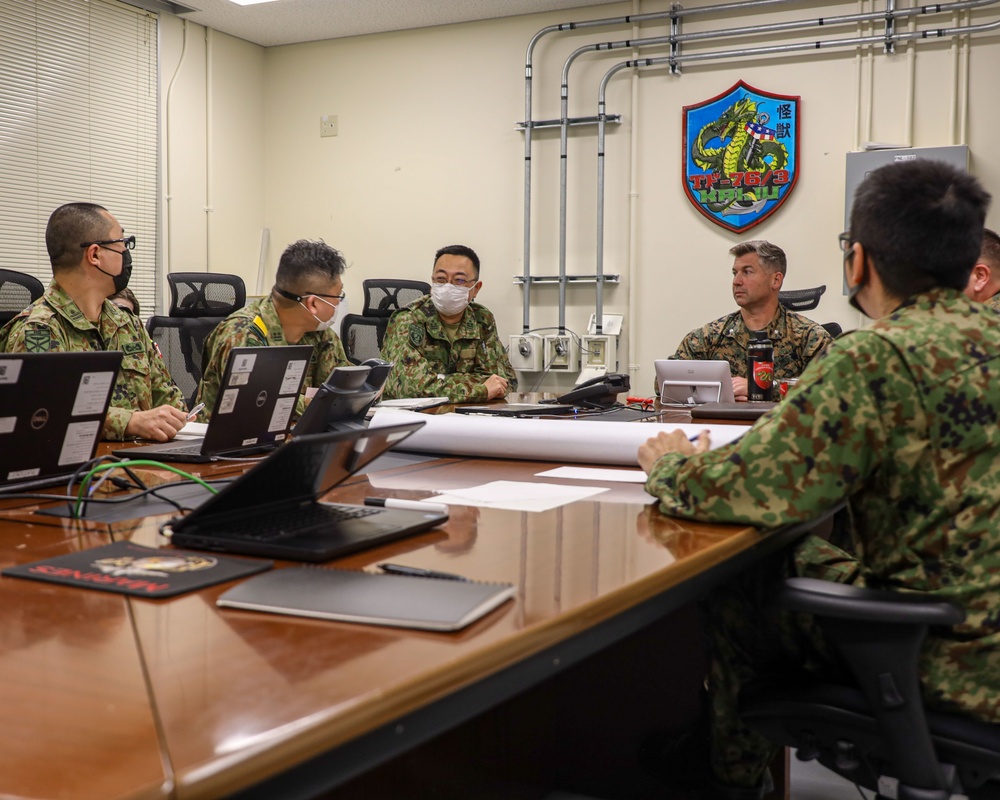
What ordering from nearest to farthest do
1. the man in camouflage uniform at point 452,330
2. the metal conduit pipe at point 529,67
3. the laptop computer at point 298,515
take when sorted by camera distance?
the laptop computer at point 298,515, the man in camouflage uniform at point 452,330, the metal conduit pipe at point 529,67

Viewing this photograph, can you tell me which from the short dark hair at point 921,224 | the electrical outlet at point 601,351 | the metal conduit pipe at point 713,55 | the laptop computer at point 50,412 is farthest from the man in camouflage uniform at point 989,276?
the laptop computer at point 50,412

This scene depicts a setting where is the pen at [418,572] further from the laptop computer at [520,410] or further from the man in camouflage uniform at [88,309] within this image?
the man in camouflage uniform at [88,309]

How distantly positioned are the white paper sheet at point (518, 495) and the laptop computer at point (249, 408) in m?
0.62

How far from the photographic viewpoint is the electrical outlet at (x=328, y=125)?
6633 mm

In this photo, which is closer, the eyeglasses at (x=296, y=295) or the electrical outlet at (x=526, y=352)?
the eyeglasses at (x=296, y=295)

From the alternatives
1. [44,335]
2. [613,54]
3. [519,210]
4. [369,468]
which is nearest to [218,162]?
[519,210]

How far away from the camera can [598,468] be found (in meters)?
2.03

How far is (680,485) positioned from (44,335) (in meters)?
2.03

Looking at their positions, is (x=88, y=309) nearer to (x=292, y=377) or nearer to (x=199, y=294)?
(x=292, y=377)

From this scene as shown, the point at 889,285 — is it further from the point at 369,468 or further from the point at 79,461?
the point at 79,461

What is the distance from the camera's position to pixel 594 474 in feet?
6.38

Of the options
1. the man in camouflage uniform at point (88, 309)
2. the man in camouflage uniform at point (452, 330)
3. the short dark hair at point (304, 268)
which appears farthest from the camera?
the man in camouflage uniform at point (452, 330)

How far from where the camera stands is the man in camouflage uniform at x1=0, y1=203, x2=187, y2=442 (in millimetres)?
2852

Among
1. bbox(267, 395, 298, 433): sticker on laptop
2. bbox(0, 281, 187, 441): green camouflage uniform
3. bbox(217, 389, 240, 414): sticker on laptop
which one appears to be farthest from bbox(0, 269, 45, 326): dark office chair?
bbox(217, 389, 240, 414): sticker on laptop
